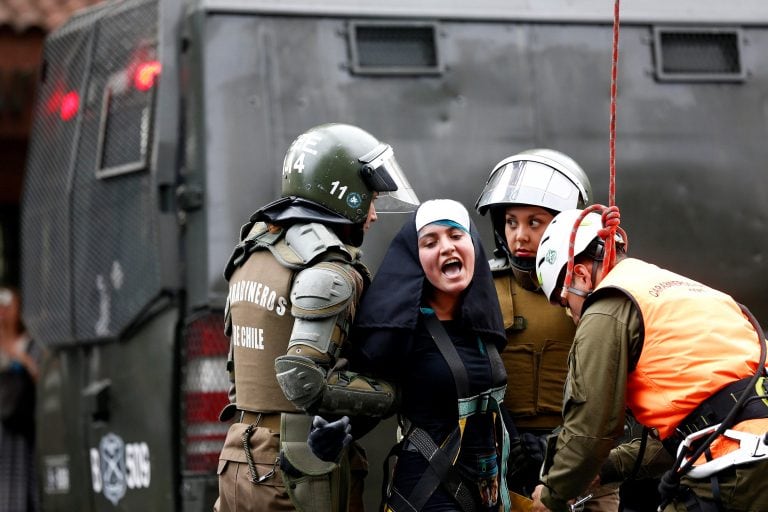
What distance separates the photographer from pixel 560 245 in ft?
14.9

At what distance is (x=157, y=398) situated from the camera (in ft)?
19.5

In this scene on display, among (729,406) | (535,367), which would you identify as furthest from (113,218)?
(729,406)

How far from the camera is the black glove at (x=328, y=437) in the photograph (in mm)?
4355

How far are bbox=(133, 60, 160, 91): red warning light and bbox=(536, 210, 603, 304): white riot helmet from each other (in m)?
2.08

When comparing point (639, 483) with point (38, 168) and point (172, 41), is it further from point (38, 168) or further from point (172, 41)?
point (38, 168)

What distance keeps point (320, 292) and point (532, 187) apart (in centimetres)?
114

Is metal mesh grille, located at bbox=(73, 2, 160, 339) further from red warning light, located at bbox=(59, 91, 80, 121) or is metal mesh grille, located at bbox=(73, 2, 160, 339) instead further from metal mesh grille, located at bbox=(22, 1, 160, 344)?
red warning light, located at bbox=(59, 91, 80, 121)

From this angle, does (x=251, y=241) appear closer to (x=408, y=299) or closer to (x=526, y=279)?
(x=408, y=299)

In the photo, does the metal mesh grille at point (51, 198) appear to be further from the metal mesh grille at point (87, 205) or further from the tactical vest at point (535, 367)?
the tactical vest at point (535, 367)

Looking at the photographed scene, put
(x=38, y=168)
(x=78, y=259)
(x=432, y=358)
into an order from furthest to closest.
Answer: (x=38, y=168) → (x=78, y=259) → (x=432, y=358)

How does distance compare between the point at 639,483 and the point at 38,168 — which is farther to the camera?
the point at 38,168

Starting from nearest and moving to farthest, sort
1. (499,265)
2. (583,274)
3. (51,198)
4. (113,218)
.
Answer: (583,274), (499,265), (113,218), (51,198)

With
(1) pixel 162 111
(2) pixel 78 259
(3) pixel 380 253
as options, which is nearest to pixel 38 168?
(2) pixel 78 259

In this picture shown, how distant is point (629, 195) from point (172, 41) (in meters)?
1.96
